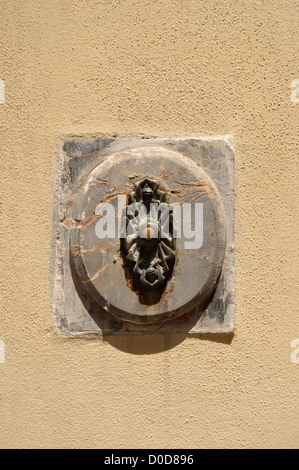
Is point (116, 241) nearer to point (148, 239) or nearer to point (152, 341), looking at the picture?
point (148, 239)

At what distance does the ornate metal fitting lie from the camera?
200cm

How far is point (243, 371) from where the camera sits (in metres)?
2.07

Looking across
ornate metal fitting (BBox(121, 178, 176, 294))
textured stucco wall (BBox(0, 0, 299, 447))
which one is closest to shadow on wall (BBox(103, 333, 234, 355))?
textured stucco wall (BBox(0, 0, 299, 447))

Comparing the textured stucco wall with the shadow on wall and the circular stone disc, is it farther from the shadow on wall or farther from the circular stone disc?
the circular stone disc

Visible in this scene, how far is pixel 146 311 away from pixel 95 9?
1.26 metres

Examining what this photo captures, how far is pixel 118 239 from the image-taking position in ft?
6.72

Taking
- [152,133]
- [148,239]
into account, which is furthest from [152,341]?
[152,133]

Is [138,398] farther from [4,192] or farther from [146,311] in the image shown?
[4,192]

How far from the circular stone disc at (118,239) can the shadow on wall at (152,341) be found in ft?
0.28

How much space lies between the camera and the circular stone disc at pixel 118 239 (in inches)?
80.1

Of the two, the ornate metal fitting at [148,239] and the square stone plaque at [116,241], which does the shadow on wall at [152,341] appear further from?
the ornate metal fitting at [148,239]

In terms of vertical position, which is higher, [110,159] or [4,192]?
[110,159]

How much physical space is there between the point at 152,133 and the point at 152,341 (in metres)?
0.85

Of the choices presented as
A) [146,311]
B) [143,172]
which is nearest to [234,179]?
[143,172]
